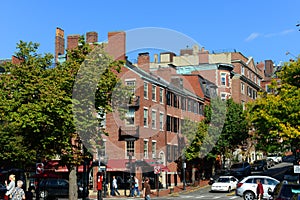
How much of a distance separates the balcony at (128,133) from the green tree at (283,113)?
38.5ft

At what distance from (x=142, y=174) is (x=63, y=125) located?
20.3 meters

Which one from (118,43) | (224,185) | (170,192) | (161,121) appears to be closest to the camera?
(224,185)

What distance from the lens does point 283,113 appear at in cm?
4491

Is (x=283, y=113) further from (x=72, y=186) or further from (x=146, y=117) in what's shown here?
(x=72, y=186)

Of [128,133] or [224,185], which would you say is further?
[128,133]

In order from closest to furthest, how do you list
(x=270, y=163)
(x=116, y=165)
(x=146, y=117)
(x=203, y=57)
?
(x=116, y=165)
(x=146, y=117)
(x=270, y=163)
(x=203, y=57)

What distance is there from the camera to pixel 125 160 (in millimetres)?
47062

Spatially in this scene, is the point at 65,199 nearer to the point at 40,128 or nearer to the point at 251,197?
the point at 40,128

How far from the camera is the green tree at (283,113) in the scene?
4381 cm

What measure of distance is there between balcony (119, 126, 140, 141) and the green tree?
11.7 meters

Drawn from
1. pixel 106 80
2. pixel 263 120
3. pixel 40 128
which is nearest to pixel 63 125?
pixel 40 128

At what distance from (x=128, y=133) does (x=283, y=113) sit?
15.1 m

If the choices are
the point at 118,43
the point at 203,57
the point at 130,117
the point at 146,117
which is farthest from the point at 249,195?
the point at 203,57

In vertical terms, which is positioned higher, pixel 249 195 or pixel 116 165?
→ pixel 116 165
